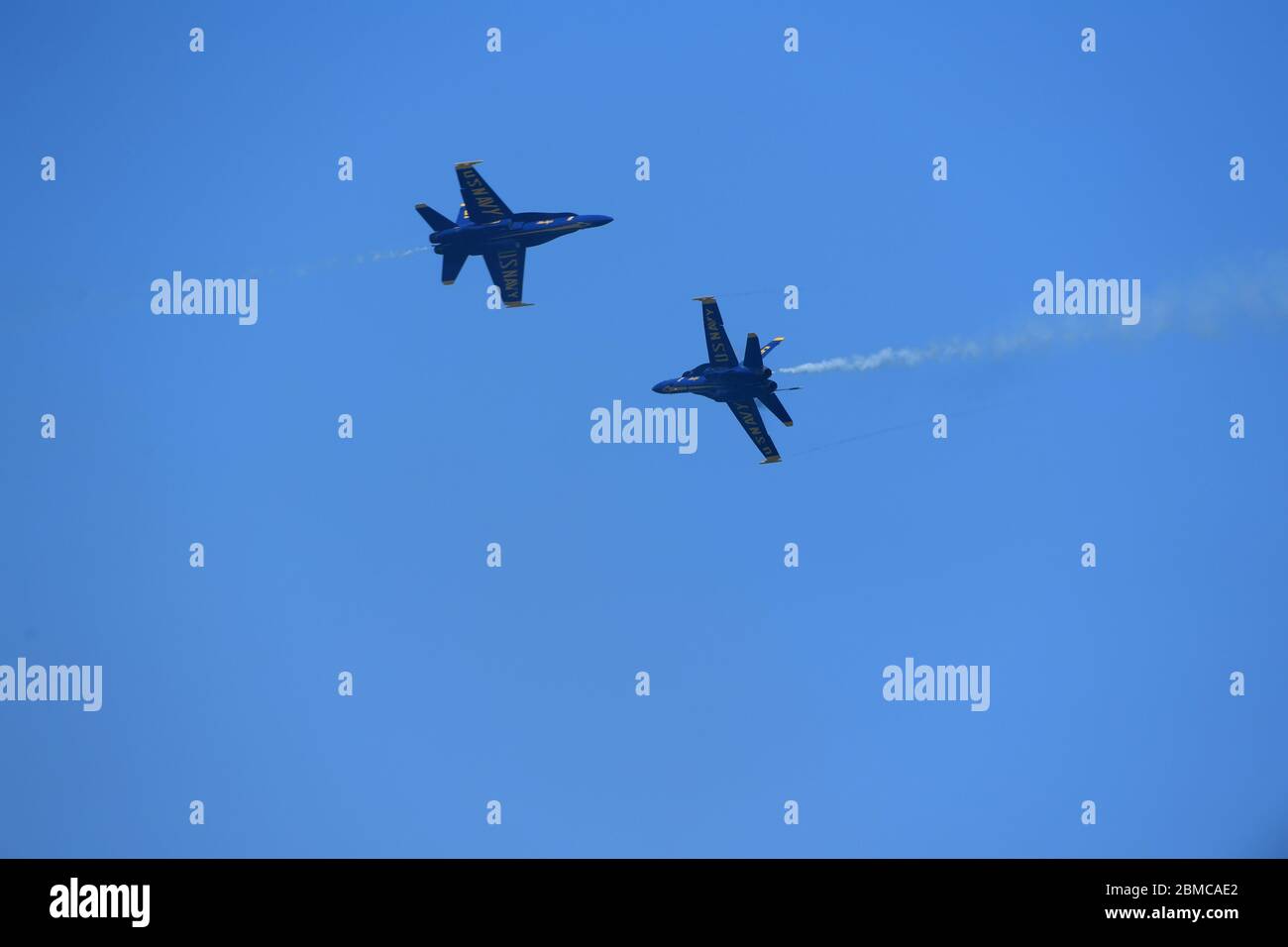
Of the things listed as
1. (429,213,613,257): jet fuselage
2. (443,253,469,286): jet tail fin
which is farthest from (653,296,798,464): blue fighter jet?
(443,253,469,286): jet tail fin

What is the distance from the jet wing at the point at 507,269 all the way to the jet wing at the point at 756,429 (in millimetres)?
10207

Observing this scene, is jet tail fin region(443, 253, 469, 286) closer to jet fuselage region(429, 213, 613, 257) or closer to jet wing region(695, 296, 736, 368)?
jet fuselage region(429, 213, 613, 257)

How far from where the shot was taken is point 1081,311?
230 feet

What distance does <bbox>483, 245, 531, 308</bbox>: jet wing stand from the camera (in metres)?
72.8

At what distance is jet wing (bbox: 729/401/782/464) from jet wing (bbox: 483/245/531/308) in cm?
1021

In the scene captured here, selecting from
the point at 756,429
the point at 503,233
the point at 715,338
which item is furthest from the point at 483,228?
the point at 756,429

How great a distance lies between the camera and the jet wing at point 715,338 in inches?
2842

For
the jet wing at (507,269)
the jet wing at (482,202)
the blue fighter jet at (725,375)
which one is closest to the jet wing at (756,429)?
the blue fighter jet at (725,375)
